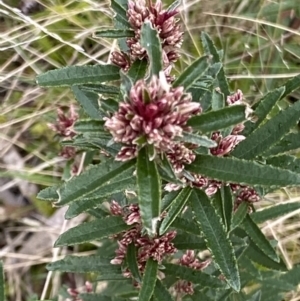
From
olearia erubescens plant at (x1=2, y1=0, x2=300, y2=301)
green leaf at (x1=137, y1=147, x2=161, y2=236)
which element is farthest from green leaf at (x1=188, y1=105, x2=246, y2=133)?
green leaf at (x1=137, y1=147, x2=161, y2=236)

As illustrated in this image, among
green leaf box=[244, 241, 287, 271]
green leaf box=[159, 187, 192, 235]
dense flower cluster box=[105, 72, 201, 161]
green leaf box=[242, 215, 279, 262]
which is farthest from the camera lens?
green leaf box=[244, 241, 287, 271]

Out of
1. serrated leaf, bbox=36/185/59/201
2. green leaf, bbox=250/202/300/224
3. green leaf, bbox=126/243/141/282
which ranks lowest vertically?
green leaf, bbox=126/243/141/282

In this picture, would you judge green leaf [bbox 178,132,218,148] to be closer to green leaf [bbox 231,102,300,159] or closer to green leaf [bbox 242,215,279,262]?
green leaf [bbox 231,102,300,159]

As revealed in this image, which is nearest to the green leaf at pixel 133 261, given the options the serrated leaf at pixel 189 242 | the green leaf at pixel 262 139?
the serrated leaf at pixel 189 242

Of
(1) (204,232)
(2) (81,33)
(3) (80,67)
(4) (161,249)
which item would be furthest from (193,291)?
(2) (81,33)

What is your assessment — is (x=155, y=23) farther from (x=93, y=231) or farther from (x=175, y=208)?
(x=93, y=231)

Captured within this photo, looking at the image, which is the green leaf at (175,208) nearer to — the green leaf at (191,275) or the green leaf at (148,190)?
the green leaf at (148,190)

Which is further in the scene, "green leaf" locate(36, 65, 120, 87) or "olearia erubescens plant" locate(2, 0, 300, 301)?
"green leaf" locate(36, 65, 120, 87)
